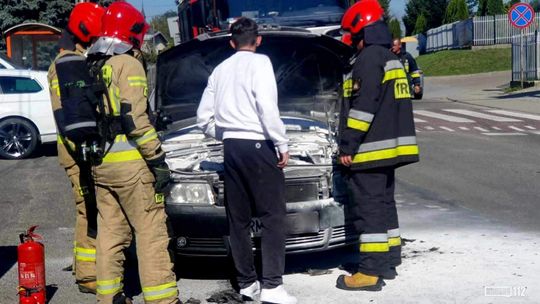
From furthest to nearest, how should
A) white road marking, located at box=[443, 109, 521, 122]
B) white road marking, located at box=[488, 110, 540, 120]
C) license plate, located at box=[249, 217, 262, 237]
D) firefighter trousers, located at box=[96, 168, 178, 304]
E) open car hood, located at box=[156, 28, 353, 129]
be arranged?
white road marking, located at box=[488, 110, 540, 120], white road marking, located at box=[443, 109, 521, 122], open car hood, located at box=[156, 28, 353, 129], license plate, located at box=[249, 217, 262, 237], firefighter trousers, located at box=[96, 168, 178, 304]

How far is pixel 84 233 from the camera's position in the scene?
20.4 feet

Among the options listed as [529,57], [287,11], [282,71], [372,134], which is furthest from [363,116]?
[529,57]

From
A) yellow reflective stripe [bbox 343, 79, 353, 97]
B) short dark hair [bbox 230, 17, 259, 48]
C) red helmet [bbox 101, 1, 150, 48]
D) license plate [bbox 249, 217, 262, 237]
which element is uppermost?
red helmet [bbox 101, 1, 150, 48]

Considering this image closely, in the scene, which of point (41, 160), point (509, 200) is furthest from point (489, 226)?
point (41, 160)

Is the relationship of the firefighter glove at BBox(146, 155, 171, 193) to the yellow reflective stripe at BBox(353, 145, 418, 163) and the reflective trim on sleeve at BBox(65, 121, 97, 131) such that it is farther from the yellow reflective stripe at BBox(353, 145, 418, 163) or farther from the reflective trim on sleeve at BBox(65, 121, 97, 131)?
the yellow reflective stripe at BBox(353, 145, 418, 163)

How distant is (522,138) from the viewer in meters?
15.6

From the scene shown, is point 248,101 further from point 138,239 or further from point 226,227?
point 138,239

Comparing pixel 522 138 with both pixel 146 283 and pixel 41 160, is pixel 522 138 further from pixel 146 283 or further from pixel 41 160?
pixel 146 283

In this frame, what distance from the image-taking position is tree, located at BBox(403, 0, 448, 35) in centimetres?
6375

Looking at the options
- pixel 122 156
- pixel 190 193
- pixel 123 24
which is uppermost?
pixel 123 24

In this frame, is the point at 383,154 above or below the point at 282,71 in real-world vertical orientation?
below

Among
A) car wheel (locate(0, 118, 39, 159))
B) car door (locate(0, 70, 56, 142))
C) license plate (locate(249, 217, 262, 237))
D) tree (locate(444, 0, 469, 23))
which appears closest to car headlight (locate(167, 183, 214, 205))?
license plate (locate(249, 217, 262, 237))

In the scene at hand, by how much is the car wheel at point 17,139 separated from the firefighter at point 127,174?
10714 mm

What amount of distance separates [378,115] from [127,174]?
1.76m
